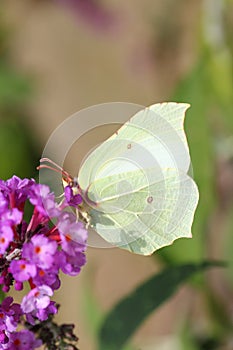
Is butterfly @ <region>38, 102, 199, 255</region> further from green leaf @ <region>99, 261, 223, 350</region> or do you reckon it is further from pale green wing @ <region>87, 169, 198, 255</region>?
green leaf @ <region>99, 261, 223, 350</region>

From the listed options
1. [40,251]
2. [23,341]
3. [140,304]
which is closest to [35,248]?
[40,251]

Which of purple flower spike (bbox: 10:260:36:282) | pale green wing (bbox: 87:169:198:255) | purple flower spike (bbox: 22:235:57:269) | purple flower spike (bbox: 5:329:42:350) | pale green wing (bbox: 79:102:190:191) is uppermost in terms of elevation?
pale green wing (bbox: 79:102:190:191)

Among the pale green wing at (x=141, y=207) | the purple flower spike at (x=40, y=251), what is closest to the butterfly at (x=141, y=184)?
the pale green wing at (x=141, y=207)

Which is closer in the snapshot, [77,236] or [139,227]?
[77,236]

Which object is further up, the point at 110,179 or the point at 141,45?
the point at 141,45

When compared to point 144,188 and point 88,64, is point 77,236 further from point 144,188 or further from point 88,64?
point 88,64

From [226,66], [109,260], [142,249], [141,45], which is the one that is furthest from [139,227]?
[141,45]

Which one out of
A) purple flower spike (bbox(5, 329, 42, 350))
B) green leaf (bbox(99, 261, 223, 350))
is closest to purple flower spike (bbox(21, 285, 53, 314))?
purple flower spike (bbox(5, 329, 42, 350))
